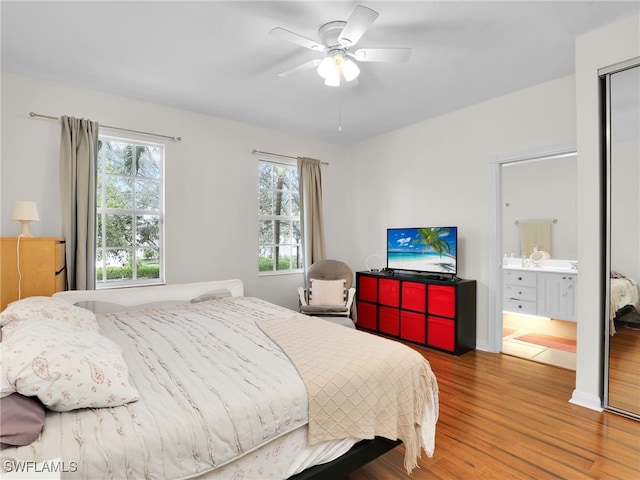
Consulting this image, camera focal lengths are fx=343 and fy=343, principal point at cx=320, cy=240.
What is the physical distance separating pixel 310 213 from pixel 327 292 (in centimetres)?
128

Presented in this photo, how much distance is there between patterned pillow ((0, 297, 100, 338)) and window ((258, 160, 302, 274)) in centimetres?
252

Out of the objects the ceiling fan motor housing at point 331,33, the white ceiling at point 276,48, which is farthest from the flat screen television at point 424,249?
the ceiling fan motor housing at point 331,33

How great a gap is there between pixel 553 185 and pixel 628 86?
3.09 meters

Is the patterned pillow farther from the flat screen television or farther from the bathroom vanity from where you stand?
the bathroom vanity

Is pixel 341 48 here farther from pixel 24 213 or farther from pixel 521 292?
pixel 521 292

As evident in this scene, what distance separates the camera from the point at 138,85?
10.8 feet

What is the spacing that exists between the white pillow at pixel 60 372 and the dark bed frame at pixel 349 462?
79 cm

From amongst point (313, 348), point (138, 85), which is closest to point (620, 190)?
point (313, 348)

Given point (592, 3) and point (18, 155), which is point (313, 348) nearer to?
point (592, 3)

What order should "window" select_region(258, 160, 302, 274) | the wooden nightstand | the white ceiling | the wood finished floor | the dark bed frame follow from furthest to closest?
"window" select_region(258, 160, 302, 274) → the wooden nightstand → the white ceiling → the wood finished floor → the dark bed frame

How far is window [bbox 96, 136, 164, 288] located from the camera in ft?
11.8

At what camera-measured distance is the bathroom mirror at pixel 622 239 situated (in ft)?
7.76

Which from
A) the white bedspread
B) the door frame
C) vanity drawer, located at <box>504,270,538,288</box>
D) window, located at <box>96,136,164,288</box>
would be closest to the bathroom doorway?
vanity drawer, located at <box>504,270,538,288</box>

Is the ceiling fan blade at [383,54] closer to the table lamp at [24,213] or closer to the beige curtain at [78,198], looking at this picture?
the beige curtain at [78,198]
